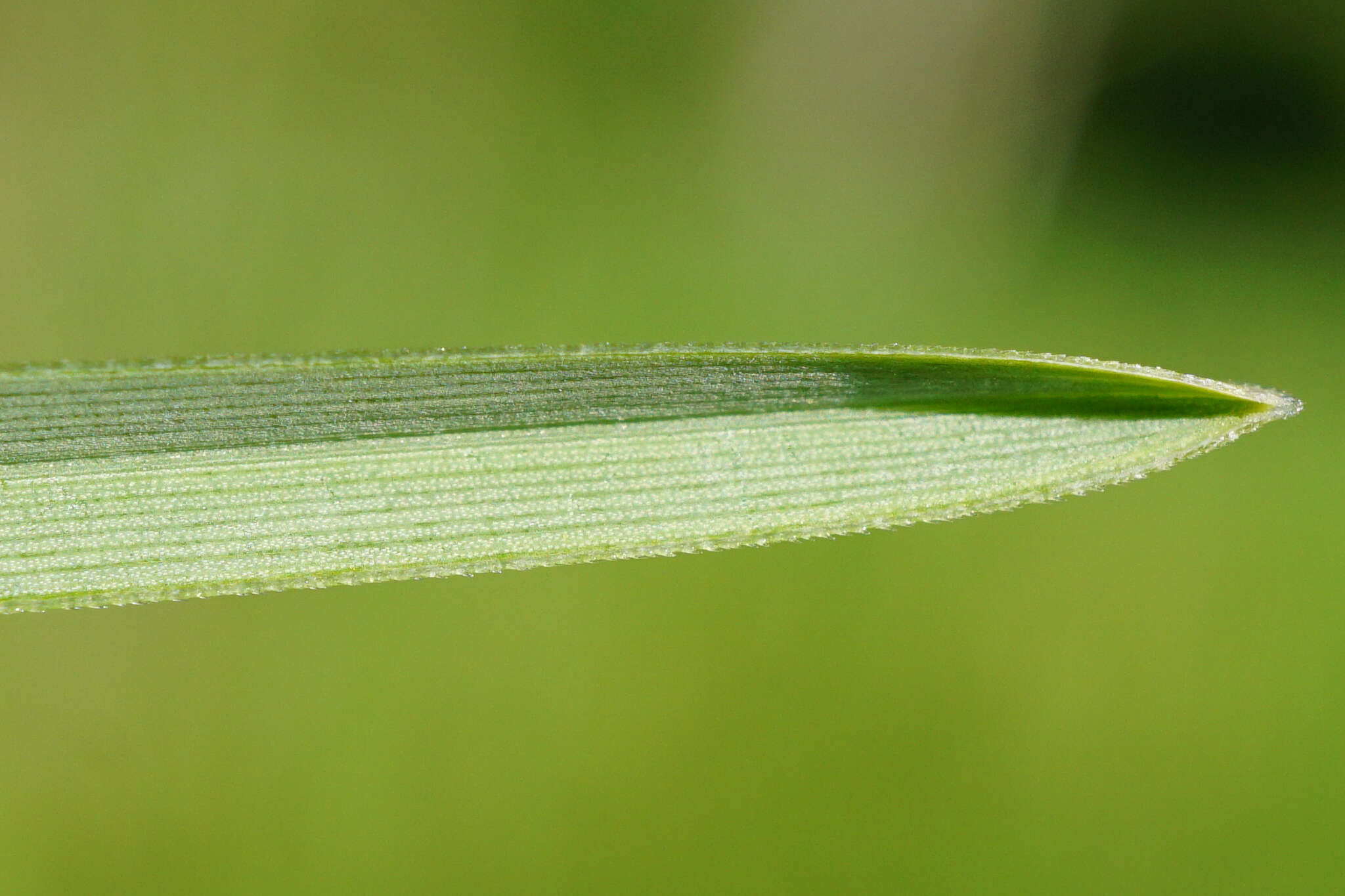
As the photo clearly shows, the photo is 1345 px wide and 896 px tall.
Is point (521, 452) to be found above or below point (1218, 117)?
below

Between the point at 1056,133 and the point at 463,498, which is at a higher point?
the point at 1056,133

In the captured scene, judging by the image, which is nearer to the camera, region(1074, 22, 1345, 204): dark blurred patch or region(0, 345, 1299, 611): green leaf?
region(0, 345, 1299, 611): green leaf

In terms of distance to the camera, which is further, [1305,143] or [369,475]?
[1305,143]

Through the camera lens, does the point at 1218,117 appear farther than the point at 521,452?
Yes

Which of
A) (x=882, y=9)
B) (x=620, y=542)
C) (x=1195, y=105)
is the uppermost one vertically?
(x=882, y=9)

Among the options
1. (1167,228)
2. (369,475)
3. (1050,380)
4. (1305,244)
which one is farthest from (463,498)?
(1305,244)

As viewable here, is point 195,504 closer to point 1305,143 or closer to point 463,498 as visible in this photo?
point 463,498

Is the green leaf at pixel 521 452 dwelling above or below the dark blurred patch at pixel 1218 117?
below

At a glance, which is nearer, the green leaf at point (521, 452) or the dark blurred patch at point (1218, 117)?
the green leaf at point (521, 452)
